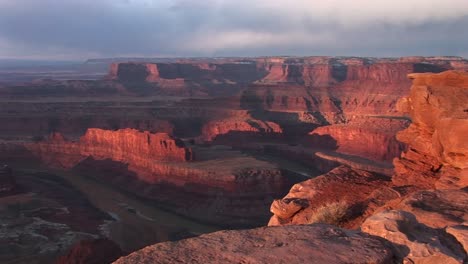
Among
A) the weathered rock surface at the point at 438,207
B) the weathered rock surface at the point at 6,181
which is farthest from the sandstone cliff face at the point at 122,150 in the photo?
the weathered rock surface at the point at 438,207

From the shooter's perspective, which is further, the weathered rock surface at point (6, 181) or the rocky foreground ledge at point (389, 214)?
the weathered rock surface at point (6, 181)

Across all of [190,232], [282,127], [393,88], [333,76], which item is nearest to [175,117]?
[282,127]

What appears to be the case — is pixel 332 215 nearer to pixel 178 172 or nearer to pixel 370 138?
pixel 178 172

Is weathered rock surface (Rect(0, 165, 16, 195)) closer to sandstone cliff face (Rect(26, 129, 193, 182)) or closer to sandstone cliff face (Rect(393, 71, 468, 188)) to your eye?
sandstone cliff face (Rect(26, 129, 193, 182))

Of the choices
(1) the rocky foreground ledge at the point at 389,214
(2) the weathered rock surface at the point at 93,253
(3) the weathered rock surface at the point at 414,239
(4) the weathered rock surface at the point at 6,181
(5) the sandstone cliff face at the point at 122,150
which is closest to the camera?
(3) the weathered rock surface at the point at 414,239

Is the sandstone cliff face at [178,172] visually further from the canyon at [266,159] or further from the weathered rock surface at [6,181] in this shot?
the weathered rock surface at [6,181]

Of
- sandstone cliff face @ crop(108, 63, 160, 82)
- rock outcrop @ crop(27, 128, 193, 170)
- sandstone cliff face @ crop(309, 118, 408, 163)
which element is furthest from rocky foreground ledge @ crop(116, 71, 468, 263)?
sandstone cliff face @ crop(108, 63, 160, 82)
